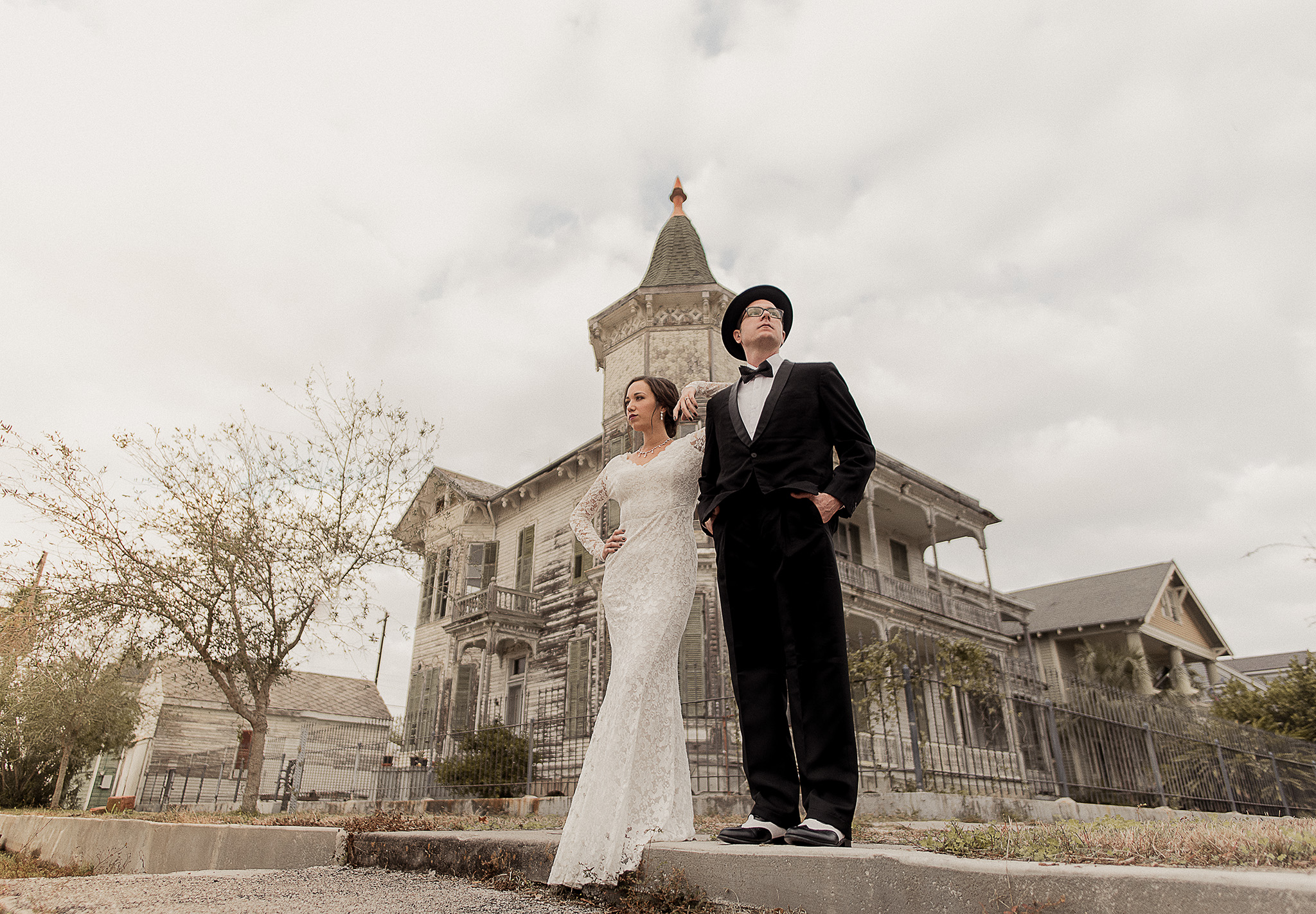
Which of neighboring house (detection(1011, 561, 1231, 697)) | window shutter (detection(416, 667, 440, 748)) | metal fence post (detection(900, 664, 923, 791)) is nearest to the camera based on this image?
metal fence post (detection(900, 664, 923, 791))

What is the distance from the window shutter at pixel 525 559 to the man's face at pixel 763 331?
1716 cm

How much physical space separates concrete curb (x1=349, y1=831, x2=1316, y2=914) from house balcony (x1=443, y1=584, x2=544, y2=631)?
15.7m

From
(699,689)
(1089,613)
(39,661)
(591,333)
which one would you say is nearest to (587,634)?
(699,689)

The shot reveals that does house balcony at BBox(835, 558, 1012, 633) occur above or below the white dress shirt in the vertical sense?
above

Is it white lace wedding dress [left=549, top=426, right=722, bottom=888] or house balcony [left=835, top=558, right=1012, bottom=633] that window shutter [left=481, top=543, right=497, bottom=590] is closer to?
house balcony [left=835, top=558, right=1012, bottom=633]

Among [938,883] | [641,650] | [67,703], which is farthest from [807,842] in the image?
Answer: [67,703]

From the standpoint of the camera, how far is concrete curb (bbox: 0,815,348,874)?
397 centimetres

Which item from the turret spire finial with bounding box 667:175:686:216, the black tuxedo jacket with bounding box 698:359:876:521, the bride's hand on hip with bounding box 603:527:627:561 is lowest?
the bride's hand on hip with bounding box 603:527:627:561

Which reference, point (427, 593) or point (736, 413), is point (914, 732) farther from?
point (427, 593)

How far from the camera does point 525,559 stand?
20156 millimetres

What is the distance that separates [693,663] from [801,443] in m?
12.5

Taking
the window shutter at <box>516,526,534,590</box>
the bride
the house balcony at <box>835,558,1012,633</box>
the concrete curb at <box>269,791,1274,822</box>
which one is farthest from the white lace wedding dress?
the window shutter at <box>516,526,534,590</box>

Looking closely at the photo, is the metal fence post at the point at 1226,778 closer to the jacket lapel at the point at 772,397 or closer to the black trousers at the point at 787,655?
the black trousers at the point at 787,655

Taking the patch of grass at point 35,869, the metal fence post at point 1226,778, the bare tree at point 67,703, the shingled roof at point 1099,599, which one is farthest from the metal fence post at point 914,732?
the shingled roof at point 1099,599
